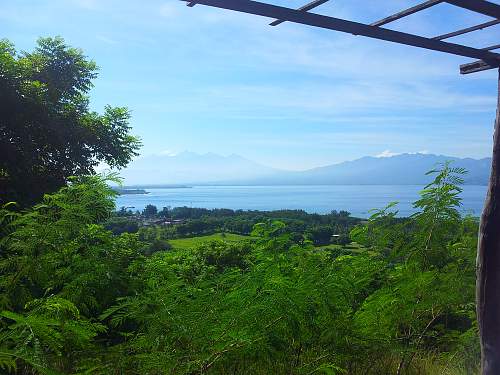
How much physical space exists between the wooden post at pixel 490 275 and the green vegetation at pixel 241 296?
86 cm

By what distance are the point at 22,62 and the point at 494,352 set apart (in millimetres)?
8905

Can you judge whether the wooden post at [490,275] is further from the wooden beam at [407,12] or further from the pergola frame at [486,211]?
the wooden beam at [407,12]

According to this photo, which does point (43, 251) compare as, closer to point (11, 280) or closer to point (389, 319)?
point (11, 280)

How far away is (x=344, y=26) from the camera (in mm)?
2383

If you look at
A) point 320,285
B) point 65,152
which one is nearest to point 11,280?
point 320,285

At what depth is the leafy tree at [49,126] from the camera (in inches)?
312

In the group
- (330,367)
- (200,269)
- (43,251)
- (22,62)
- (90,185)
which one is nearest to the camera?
(43,251)

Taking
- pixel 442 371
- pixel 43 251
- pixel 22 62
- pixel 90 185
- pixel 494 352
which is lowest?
pixel 442 371

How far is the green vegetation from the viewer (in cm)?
268

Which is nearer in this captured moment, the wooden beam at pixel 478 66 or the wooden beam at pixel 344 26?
the wooden beam at pixel 344 26

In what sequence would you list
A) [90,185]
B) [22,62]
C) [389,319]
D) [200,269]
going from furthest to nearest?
[22,62], [200,269], [389,319], [90,185]

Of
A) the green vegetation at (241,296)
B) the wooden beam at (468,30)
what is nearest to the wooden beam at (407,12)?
the wooden beam at (468,30)

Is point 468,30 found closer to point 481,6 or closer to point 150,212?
point 481,6

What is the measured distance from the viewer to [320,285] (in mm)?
3311
